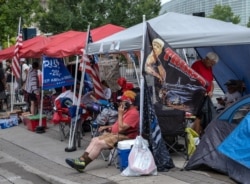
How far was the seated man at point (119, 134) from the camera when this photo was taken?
7.62m

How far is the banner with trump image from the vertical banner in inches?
195

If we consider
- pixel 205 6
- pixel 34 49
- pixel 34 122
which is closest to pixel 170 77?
pixel 34 122

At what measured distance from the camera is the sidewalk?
6934mm

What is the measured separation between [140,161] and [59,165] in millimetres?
2029

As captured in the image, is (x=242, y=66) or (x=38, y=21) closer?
(x=242, y=66)

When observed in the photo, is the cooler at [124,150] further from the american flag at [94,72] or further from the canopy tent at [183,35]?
the american flag at [94,72]

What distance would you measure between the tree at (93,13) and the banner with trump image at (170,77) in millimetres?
Answer: 20214

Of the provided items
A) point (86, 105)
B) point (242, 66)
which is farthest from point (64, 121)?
point (242, 66)

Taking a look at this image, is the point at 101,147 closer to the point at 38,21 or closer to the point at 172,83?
the point at 172,83

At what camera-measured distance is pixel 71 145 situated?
9648 mm

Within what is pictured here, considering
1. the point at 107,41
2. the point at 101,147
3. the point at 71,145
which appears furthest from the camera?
the point at 71,145

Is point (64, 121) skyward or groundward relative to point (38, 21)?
groundward

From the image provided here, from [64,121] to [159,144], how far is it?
3739 millimetres

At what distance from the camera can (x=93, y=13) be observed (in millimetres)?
27500
